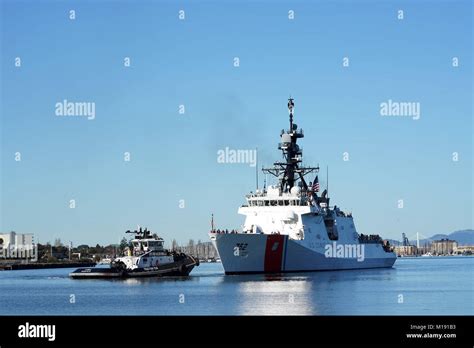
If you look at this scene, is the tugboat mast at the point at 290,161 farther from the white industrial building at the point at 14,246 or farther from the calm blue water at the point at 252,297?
the white industrial building at the point at 14,246

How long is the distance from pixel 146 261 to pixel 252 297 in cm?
2438

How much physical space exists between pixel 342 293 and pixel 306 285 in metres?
5.92

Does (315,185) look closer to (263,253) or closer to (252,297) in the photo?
(263,253)

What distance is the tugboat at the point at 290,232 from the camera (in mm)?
68188

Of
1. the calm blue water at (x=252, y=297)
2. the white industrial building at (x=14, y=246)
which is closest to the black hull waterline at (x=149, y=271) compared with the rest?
the calm blue water at (x=252, y=297)

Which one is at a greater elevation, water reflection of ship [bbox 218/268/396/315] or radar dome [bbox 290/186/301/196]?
radar dome [bbox 290/186/301/196]

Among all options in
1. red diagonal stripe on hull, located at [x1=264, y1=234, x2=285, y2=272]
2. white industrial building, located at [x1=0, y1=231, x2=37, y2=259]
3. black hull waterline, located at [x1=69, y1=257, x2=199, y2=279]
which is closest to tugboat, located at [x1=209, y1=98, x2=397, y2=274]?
red diagonal stripe on hull, located at [x1=264, y1=234, x2=285, y2=272]

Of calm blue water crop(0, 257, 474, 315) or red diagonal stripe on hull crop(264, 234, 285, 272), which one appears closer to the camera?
calm blue water crop(0, 257, 474, 315)

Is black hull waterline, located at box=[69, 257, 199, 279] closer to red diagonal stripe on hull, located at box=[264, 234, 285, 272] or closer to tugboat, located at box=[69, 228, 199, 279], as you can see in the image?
tugboat, located at box=[69, 228, 199, 279]

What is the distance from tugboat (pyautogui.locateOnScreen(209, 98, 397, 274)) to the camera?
68.2 m

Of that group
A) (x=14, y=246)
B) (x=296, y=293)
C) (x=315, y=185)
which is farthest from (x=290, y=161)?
(x=14, y=246)
